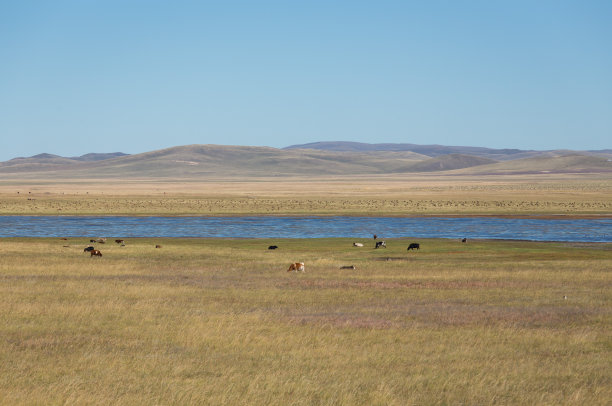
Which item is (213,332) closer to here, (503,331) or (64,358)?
(64,358)

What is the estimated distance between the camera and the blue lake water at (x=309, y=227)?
2258 inches

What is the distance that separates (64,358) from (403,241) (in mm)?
37787

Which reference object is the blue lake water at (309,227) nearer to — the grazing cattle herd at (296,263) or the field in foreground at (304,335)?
the grazing cattle herd at (296,263)

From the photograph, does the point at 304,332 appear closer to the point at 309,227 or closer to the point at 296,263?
the point at 296,263

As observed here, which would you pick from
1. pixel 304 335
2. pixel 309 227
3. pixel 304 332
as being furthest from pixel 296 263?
pixel 309 227

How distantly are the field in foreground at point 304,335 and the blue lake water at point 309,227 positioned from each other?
24909mm

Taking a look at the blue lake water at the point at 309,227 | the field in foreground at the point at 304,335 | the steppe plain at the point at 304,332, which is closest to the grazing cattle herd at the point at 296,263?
the steppe plain at the point at 304,332

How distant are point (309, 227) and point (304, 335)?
47524 millimetres

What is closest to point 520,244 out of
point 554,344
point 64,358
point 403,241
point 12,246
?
point 403,241

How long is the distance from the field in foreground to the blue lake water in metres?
24.9

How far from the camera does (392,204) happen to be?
9462 centimetres

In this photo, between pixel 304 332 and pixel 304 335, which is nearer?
pixel 304 335

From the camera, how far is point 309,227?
6462cm

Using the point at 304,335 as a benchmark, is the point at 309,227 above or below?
above
